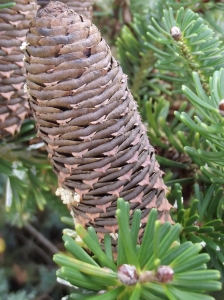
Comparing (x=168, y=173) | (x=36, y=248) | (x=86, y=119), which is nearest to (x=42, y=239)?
(x=36, y=248)

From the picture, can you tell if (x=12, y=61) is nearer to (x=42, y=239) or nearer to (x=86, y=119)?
(x=86, y=119)

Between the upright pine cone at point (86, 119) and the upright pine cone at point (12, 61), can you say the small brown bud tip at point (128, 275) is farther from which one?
the upright pine cone at point (12, 61)

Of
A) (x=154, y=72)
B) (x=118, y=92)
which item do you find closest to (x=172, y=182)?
(x=118, y=92)

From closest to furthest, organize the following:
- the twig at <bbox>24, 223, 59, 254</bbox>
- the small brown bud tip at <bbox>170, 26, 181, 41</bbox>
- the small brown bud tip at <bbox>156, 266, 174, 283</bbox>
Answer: the small brown bud tip at <bbox>156, 266, 174, 283</bbox>, the small brown bud tip at <bbox>170, 26, 181, 41</bbox>, the twig at <bbox>24, 223, 59, 254</bbox>

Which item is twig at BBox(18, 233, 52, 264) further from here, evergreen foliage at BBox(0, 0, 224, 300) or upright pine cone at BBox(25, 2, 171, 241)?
upright pine cone at BBox(25, 2, 171, 241)

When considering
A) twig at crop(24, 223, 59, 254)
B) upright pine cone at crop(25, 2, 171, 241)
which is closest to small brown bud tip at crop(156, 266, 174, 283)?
upright pine cone at crop(25, 2, 171, 241)

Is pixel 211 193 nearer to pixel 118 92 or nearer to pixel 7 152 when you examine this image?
pixel 118 92

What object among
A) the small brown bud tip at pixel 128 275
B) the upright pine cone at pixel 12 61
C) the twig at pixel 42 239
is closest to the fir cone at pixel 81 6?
the upright pine cone at pixel 12 61
